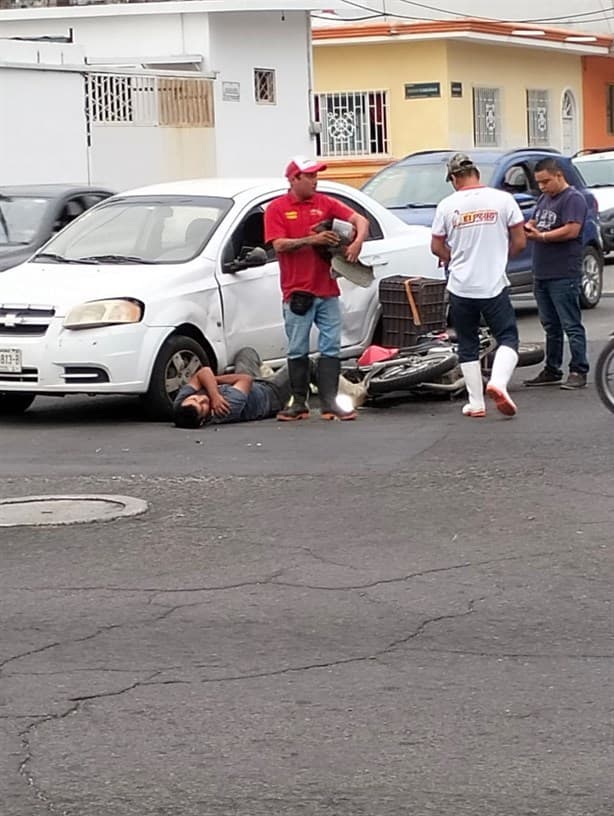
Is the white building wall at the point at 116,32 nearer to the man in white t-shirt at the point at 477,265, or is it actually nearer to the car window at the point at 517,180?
the car window at the point at 517,180

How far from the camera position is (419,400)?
12297 millimetres

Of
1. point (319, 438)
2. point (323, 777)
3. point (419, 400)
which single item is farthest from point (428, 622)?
point (419, 400)

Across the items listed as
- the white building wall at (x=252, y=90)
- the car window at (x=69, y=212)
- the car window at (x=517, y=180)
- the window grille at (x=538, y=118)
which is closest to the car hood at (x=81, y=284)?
the car window at (x=69, y=212)

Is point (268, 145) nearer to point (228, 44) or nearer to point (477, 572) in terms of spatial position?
point (228, 44)

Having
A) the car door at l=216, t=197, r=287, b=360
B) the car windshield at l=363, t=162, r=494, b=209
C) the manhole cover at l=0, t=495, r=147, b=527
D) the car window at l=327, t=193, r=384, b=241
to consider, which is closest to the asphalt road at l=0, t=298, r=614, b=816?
the manhole cover at l=0, t=495, r=147, b=527

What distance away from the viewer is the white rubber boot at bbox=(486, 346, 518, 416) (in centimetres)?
1108

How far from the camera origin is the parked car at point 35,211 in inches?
605

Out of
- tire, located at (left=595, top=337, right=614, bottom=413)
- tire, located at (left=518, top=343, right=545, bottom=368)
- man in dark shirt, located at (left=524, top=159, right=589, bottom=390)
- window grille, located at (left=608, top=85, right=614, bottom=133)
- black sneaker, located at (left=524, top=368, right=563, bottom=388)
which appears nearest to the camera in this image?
tire, located at (left=595, top=337, right=614, bottom=413)

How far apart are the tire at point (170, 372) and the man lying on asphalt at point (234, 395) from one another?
0.43 ft

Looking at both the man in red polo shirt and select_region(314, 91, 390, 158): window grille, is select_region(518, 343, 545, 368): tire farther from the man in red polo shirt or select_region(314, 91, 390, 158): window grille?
select_region(314, 91, 390, 158): window grille

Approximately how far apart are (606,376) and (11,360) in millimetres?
4026

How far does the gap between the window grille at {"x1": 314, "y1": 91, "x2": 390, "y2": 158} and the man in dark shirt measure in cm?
2158

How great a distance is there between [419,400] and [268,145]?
16755mm

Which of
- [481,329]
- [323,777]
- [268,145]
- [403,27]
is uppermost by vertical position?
[403,27]
